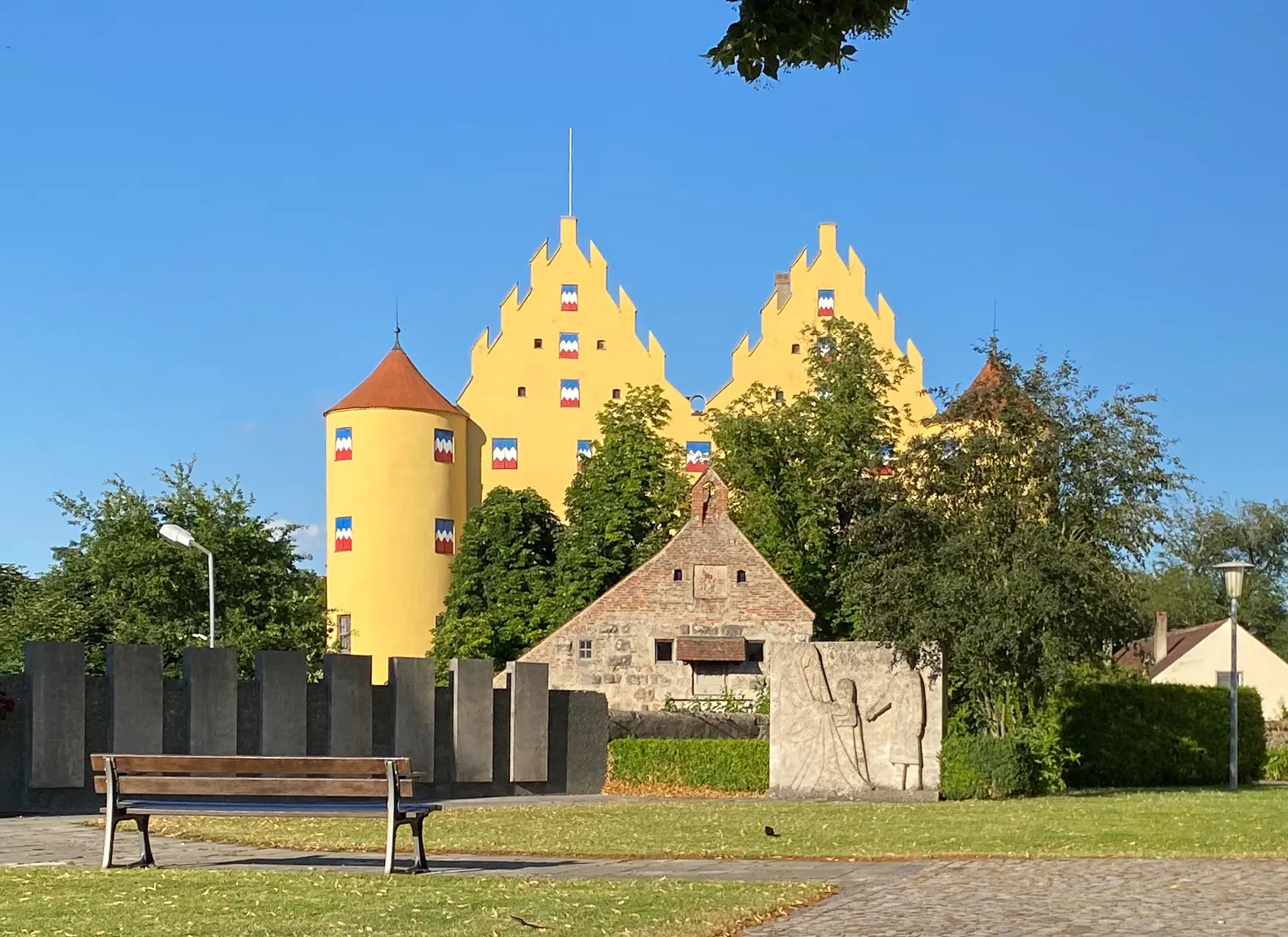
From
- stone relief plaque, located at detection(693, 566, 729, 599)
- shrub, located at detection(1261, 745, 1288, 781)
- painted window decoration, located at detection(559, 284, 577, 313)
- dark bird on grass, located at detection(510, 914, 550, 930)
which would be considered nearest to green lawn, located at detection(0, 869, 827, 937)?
dark bird on grass, located at detection(510, 914, 550, 930)

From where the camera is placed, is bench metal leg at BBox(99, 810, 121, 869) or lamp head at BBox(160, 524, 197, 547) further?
lamp head at BBox(160, 524, 197, 547)

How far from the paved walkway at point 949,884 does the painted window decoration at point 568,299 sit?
184ft

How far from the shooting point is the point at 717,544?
48.1 m

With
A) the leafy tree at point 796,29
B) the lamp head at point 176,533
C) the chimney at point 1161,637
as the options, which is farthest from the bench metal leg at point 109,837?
the chimney at point 1161,637

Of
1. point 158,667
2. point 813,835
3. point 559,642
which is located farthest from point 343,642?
point 813,835

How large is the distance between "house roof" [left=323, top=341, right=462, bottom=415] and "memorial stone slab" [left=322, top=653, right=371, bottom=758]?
42.3 m

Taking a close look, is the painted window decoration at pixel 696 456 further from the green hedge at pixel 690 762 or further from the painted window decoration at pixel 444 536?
the green hedge at pixel 690 762

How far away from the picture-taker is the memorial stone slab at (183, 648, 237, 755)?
965 inches

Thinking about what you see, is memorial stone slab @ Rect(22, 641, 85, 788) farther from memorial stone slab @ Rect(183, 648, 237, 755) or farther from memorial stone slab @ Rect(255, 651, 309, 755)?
memorial stone slab @ Rect(255, 651, 309, 755)

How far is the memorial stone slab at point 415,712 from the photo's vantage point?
27.0 metres

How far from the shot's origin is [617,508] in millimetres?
62125

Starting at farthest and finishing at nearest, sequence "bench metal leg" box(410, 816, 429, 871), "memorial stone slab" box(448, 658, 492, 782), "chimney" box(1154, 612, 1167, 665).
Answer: "chimney" box(1154, 612, 1167, 665), "memorial stone slab" box(448, 658, 492, 782), "bench metal leg" box(410, 816, 429, 871)

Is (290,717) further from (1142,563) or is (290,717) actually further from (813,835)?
(1142,563)

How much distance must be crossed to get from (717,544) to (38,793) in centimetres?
2691
